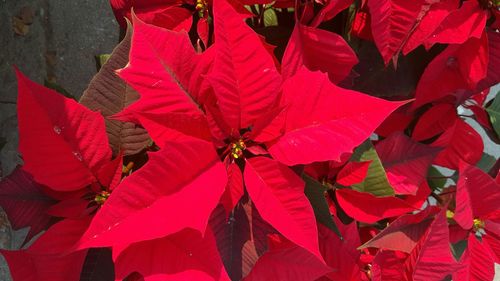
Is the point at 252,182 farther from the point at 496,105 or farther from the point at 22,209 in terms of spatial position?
the point at 496,105

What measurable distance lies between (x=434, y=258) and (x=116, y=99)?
0.42 metres

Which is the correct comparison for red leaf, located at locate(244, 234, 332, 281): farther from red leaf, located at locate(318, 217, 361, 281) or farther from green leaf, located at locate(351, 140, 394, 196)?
green leaf, located at locate(351, 140, 394, 196)

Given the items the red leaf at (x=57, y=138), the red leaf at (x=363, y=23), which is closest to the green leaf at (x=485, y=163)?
the red leaf at (x=363, y=23)

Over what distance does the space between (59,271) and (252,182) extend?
0.24m

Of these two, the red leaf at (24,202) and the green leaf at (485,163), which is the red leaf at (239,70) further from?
the green leaf at (485,163)

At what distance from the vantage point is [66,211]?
0.54 m

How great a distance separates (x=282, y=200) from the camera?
1.54 feet

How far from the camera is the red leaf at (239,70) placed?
1.41ft

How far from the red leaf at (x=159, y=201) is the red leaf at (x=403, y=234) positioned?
0.26 m

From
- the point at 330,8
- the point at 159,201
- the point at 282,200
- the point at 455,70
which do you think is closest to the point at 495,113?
Result: the point at 455,70

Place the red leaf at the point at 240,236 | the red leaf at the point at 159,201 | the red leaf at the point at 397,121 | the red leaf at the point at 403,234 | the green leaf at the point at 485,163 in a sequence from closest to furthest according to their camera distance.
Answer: the red leaf at the point at 159,201 → the red leaf at the point at 240,236 → the red leaf at the point at 403,234 → the red leaf at the point at 397,121 → the green leaf at the point at 485,163

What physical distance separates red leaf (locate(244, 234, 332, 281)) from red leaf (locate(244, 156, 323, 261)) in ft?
0.34

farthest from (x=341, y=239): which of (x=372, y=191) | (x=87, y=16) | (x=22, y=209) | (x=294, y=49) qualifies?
(x=87, y=16)

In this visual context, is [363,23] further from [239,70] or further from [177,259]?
[177,259]
